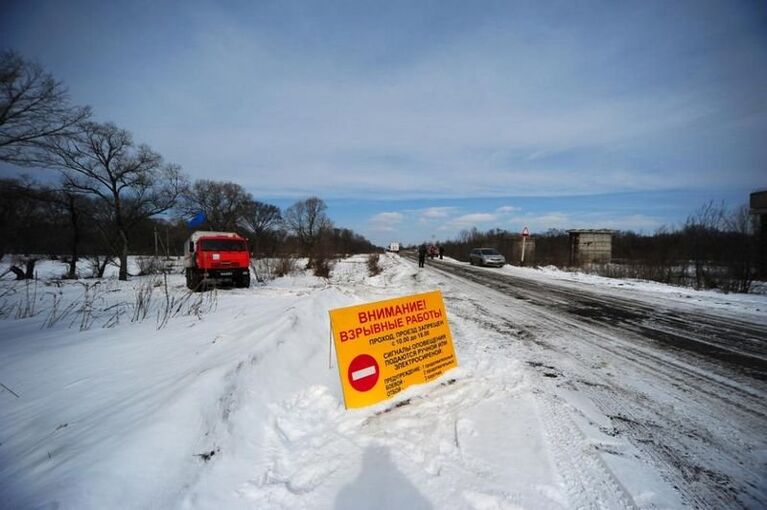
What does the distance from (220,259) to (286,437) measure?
47.4 feet

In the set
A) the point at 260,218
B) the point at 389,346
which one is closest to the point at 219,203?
the point at 260,218

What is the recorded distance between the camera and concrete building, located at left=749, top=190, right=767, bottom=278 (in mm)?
12641

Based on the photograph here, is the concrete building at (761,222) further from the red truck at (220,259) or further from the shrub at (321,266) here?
the red truck at (220,259)

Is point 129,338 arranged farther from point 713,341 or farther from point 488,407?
point 713,341

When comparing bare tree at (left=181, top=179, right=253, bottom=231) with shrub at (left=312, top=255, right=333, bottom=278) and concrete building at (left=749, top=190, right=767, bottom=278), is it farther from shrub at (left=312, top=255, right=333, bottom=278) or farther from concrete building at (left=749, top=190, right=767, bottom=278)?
concrete building at (left=749, top=190, right=767, bottom=278)

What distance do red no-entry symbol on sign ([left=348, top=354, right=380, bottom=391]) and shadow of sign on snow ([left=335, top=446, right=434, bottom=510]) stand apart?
98cm

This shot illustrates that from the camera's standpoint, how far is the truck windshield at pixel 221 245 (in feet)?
50.4

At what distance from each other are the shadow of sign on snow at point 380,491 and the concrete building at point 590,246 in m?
29.5

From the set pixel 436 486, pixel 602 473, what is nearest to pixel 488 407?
pixel 602 473

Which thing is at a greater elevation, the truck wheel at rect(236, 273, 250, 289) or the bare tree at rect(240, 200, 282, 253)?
the bare tree at rect(240, 200, 282, 253)

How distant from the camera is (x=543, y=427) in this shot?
9.62 feet

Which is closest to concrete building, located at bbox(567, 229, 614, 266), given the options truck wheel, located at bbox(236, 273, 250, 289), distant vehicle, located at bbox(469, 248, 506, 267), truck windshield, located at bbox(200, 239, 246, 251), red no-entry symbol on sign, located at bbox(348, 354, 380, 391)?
distant vehicle, located at bbox(469, 248, 506, 267)

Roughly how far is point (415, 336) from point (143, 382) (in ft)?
10.4

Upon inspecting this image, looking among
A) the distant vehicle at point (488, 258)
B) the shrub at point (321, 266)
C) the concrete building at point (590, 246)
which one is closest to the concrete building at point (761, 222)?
the concrete building at point (590, 246)
